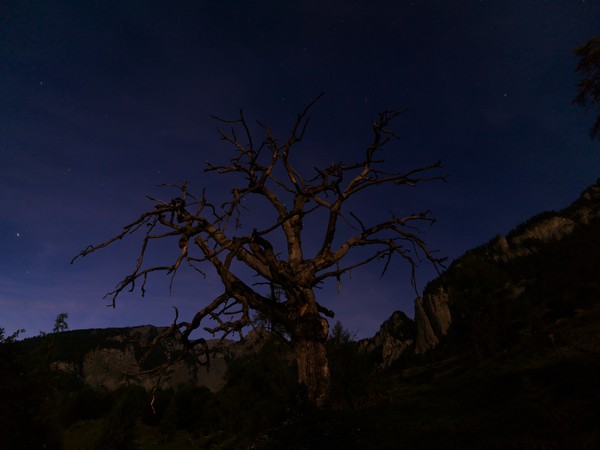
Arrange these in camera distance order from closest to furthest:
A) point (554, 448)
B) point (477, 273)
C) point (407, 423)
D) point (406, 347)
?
point (554, 448) < point (407, 423) < point (477, 273) < point (406, 347)

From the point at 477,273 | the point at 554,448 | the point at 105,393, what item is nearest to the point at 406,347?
the point at 477,273

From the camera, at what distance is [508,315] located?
27922mm

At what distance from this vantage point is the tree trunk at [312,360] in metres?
7.37

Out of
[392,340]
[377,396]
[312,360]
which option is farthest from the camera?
[392,340]

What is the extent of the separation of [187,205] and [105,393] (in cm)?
4011

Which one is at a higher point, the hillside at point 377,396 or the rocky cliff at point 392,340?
the rocky cliff at point 392,340

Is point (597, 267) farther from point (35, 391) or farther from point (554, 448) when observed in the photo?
point (35, 391)

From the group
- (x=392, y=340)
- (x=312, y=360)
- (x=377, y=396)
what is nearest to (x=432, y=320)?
(x=392, y=340)

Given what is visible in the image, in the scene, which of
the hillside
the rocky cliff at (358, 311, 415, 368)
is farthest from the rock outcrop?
the hillside

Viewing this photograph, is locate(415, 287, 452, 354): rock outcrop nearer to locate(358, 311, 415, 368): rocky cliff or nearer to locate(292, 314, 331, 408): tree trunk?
locate(358, 311, 415, 368): rocky cliff

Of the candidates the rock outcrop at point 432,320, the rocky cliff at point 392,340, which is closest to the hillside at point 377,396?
the rock outcrop at point 432,320

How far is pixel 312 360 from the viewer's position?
756 cm

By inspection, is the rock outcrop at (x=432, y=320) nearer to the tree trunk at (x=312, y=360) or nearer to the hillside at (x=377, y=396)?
the hillside at (x=377, y=396)

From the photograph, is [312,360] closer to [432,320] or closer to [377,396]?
[377,396]
